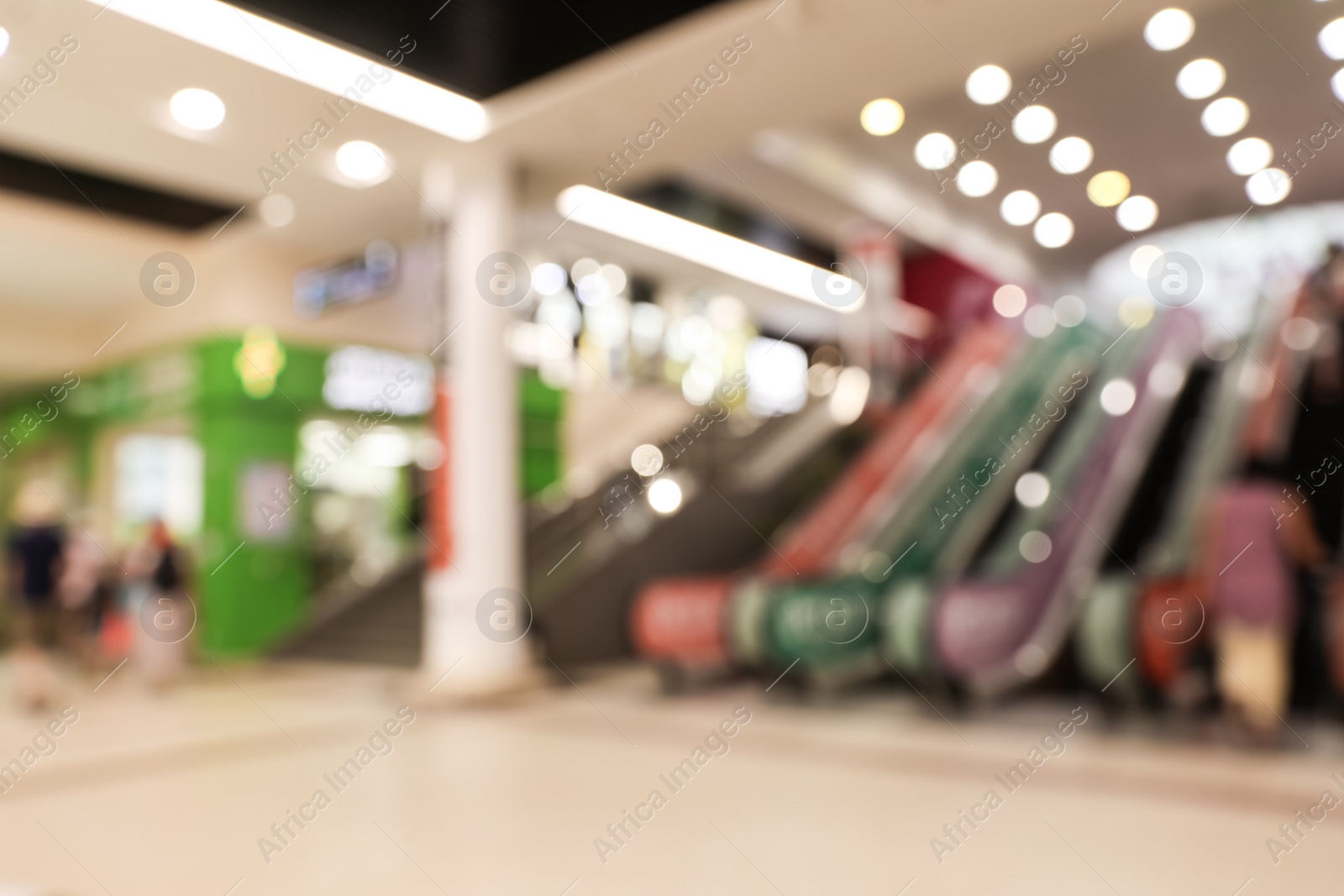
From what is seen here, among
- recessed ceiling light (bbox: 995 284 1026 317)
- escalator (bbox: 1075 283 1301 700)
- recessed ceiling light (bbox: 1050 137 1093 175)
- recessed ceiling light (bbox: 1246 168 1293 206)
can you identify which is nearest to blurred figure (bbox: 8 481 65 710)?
escalator (bbox: 1075 283 1301 700)

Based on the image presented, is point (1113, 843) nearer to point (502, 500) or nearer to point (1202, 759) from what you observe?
point (1202, 759)

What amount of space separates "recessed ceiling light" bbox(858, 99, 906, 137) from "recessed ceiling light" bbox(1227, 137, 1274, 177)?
10.4 feet

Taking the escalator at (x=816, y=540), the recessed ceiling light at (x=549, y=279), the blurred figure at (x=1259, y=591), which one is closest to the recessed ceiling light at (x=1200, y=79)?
the escalator at (x=816, y=540)

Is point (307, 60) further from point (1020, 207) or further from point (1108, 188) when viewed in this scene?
point (1020, 207)

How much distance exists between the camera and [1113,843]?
10.5 feet

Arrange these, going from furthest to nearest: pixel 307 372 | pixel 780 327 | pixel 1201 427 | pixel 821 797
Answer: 1. pixel 780 327
2. pixel 307 372
3. pixel 1201 427
4. pixel 821 797

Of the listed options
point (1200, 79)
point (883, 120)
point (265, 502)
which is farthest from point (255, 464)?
point (1200, 79)

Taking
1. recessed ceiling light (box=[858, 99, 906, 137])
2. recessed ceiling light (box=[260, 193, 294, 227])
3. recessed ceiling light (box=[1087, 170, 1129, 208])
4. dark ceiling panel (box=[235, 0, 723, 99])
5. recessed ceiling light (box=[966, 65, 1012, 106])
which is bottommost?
recessed ceiling light (box=[1087, 170, 1129, 208])

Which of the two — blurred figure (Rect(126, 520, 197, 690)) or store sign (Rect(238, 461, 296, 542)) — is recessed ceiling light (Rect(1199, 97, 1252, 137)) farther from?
store sign (Rect(238, 461, 296, 542))

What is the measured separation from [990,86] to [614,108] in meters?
3.35

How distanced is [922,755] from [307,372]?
8.30 m

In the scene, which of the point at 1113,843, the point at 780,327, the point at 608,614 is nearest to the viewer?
the point at 1113,843


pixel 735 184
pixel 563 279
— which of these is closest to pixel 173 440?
pixel 563 279

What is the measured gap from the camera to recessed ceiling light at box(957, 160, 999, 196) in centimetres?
1117
